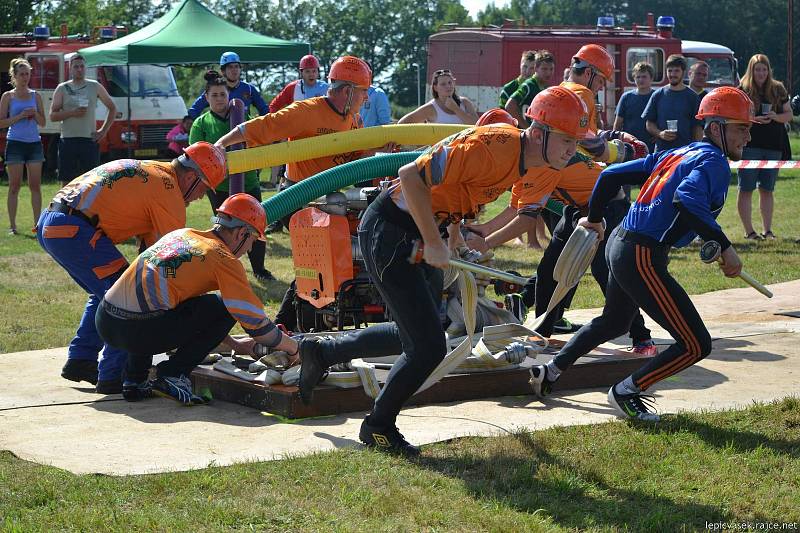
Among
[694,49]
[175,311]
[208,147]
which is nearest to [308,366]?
[175,311]

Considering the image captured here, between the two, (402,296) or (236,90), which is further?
(236,90)

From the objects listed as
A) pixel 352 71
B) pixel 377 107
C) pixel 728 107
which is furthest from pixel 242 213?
pixel 377 107

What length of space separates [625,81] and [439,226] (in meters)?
17.8

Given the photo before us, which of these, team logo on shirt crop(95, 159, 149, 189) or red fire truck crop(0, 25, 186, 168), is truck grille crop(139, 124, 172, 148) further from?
team logo on shirt crop(95, 159, 149, 189)

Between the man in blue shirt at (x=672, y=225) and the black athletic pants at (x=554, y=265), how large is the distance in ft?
4.45

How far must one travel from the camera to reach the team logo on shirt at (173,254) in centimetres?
598

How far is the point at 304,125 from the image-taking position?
791 centimetres

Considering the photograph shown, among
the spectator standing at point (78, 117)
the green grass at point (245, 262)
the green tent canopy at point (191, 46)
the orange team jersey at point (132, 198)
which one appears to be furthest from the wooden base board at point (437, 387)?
the green tent canopy at point (191, 46)

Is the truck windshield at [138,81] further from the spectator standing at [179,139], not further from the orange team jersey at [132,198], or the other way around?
the orange team jersey at [132,198]

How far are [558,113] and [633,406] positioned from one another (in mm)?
1712

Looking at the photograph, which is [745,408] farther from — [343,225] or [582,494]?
[343,225]

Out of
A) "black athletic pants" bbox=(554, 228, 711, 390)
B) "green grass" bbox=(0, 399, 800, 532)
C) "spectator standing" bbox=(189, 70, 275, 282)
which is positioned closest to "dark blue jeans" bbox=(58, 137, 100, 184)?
"spectator standing" bbox=(189, 70, 275, 282)

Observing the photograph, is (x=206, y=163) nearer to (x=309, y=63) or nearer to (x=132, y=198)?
(x=132, y=198)

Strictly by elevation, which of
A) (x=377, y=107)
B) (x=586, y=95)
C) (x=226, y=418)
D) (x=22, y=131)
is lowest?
(x=226, y=418)
